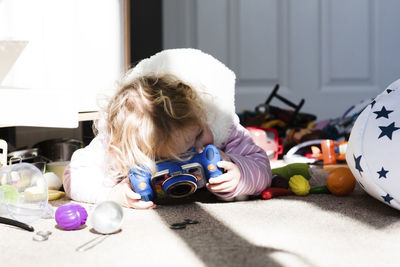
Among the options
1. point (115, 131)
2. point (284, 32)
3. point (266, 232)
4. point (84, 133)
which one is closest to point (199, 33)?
point (284, 32)

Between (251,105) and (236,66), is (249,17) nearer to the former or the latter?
(236,66)

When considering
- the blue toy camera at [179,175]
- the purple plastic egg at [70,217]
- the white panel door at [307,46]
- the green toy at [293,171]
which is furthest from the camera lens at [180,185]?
the white panel door at [307,46]

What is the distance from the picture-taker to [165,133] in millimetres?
1116

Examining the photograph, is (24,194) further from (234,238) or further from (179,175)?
(234,238)

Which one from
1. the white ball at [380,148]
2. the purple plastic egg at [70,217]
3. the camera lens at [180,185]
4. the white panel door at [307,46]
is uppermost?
the white panel door at [307,46]

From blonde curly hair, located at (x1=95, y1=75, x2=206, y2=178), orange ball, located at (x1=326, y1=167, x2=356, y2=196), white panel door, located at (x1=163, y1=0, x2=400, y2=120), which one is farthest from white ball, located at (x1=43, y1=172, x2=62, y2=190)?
white panel door, located at (x1=163, y1=0, x2=400, y2=120)

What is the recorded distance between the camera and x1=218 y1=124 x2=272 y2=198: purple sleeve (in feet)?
3.76

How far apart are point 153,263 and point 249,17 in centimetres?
195

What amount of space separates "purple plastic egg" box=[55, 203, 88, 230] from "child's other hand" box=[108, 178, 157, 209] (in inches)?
5.2

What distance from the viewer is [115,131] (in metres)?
1.17

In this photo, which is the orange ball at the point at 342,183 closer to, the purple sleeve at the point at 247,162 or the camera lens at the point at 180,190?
the purple sleeve at the point at 247,162

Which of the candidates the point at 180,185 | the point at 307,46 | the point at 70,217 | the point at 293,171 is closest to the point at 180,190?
the point at 180,185

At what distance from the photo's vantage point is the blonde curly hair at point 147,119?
3.68 ft

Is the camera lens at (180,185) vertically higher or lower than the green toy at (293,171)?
higher
